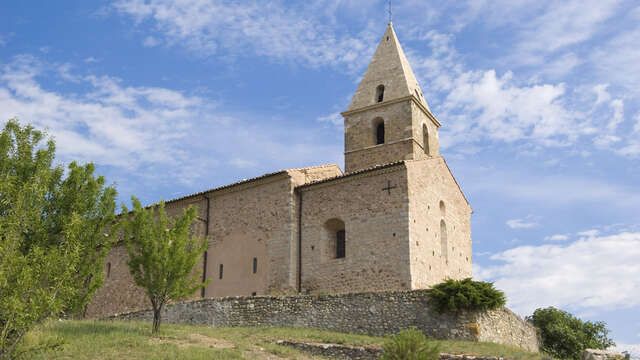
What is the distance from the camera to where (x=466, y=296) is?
19.5 metres

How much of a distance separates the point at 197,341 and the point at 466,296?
875cm

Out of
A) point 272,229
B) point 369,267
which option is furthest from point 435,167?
point 272,229

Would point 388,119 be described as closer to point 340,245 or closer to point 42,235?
point 340,245

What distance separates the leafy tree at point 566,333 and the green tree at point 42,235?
20.3 meters

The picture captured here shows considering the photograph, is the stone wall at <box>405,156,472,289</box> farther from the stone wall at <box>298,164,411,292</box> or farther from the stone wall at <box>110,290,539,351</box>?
the stone wall at <box>110,290,539,351</box>

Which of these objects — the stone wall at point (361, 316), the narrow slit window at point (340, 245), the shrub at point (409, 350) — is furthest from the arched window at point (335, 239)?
the shrub at point (409, 350)

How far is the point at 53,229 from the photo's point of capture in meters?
19.6

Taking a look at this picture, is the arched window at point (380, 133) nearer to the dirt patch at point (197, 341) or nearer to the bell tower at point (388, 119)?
the bell tower at point (388, 119)

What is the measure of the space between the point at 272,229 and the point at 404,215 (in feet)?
21.2

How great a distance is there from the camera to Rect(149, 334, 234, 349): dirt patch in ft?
58.3

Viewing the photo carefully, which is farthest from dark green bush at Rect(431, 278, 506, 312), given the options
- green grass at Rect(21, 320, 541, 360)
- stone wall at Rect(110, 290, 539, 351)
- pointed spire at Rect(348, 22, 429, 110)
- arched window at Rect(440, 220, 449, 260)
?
pointed spire at Rect(348, 22, 429, 110)

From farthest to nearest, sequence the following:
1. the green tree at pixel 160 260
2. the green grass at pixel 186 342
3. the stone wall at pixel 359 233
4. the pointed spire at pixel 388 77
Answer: the pointed spire at pixel 388 77 < the stone wall at pixel 359 233 < the green tree at pixel 160 260 < the green grass at pixel 186 342

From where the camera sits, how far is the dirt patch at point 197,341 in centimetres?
1777

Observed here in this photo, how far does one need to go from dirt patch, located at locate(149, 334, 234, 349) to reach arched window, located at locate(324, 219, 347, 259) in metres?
8.15
